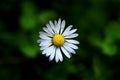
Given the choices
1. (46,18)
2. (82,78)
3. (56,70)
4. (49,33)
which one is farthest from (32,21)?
(49,33)

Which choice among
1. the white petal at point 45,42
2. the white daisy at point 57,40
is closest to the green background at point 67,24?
the white daisy at point 57,40

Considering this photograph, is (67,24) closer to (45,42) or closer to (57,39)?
(57,39)

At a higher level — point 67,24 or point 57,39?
point 67,24

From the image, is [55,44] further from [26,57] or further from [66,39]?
[26,57]

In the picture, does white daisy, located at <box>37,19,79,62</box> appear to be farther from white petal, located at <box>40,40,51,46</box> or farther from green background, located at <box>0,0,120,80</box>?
green background, located at <box>0,0,120,80</box>

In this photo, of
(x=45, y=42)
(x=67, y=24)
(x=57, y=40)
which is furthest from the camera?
(x=67, y=24)

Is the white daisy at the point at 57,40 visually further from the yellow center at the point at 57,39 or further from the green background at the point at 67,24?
the green background at the point at 67,24

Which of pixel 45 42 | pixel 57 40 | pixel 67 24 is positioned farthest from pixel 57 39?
pixel 67 24
